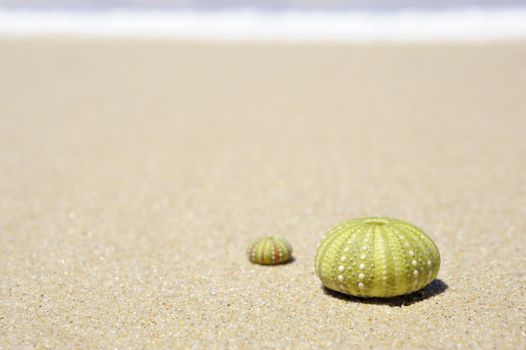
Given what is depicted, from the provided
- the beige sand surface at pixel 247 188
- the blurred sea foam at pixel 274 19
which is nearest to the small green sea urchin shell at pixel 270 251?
the beige sand surface at pixel 247 188

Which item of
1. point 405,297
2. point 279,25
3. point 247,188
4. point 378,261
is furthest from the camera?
point 279,25

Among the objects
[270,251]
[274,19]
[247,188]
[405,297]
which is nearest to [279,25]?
[274,19]

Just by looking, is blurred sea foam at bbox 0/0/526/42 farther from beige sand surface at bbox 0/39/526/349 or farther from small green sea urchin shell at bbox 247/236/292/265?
small green sea urchin shell at bbox 247/236/292/265

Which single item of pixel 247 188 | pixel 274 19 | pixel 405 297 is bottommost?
pixel 405 297

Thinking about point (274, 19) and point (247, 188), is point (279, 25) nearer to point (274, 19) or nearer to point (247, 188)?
point (274, 19)

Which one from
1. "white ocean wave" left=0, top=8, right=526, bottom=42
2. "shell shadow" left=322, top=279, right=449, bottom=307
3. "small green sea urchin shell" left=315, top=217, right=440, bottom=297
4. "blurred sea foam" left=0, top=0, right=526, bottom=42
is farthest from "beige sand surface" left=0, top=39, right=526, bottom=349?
"blurred sea foam" left=0, top=0, right=526, bottom=42

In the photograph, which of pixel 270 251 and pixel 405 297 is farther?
pixel 270 251

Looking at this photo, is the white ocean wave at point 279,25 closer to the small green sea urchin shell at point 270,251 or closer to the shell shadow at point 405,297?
the small green sea urchin shell at point 270,251
